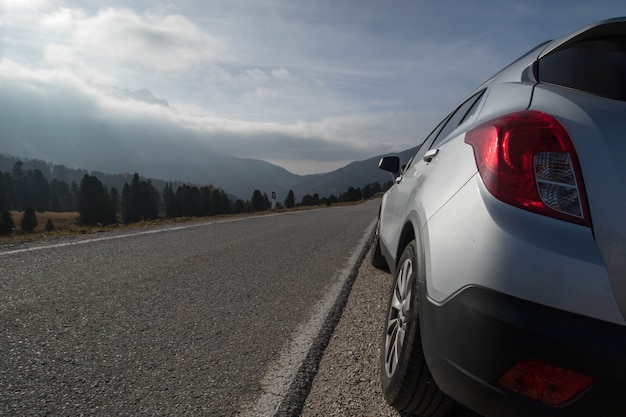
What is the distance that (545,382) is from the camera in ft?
3.63

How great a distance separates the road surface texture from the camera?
187 cm

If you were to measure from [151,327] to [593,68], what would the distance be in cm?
297

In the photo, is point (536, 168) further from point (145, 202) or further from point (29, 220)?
point (145, 202)

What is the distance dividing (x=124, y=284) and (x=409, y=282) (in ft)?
10.2

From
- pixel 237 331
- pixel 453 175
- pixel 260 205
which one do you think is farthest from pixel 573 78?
pixel 260 205

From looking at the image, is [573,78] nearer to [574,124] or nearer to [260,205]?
[574,124]

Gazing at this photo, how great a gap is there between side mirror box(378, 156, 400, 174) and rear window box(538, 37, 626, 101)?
10.1ft

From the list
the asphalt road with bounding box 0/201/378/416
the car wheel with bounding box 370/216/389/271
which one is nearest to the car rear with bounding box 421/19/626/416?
the asphalt road with bounding box 0/201/378/416

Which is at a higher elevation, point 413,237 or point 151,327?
point 413,237

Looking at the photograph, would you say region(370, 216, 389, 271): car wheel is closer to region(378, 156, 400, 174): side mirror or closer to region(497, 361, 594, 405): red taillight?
region(378, 156, 400, 174): side mirror

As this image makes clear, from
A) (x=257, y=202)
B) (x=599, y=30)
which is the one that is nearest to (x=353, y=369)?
(x=599, y=30)

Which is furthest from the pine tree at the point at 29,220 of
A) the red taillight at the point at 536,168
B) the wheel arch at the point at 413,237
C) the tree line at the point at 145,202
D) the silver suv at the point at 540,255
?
the red taillight at the point at 536,168

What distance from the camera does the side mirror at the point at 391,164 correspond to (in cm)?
456

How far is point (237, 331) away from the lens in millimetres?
2793
